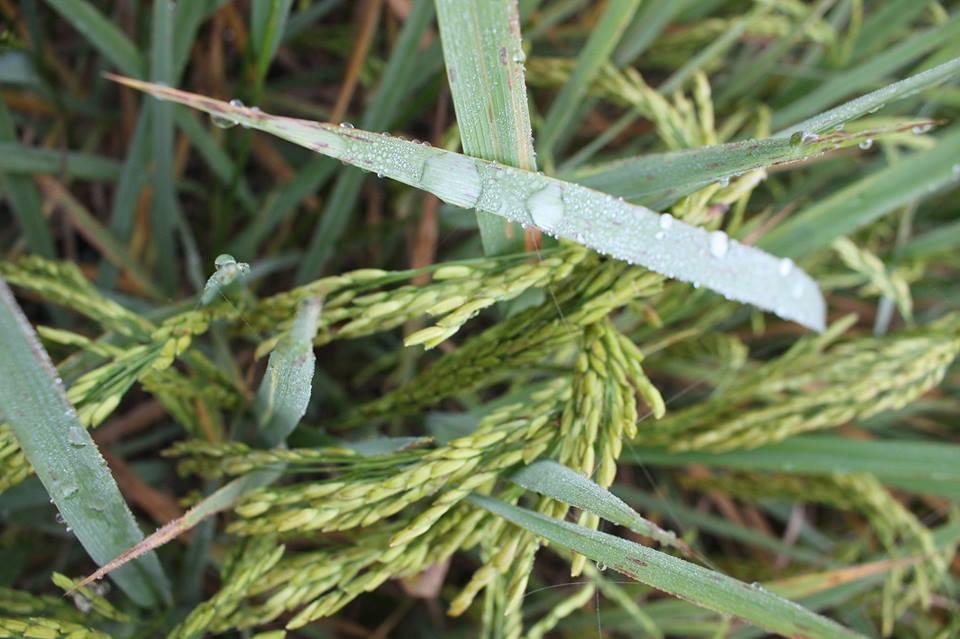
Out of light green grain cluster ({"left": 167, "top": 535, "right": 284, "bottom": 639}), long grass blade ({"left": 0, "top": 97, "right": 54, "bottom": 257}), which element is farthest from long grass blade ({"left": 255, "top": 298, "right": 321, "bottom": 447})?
long grass blade ({"left": 0, "top": 97, "right": 54, "bottom": 257})

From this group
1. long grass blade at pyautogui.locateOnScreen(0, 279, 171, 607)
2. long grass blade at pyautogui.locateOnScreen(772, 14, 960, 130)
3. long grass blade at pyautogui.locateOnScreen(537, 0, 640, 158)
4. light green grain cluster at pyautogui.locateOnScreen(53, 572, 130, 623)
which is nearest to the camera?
long grass blade at pyautogui.locateOnScreen(0, 279, 171, 607)

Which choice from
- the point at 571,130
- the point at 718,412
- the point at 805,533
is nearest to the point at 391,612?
the point at 718,412

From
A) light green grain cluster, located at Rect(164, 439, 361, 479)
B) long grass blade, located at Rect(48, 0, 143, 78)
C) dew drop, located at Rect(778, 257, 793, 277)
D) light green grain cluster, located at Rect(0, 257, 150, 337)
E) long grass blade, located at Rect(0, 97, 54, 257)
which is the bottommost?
light green grain cluster, located at Rect(164, 439, 361, 479)

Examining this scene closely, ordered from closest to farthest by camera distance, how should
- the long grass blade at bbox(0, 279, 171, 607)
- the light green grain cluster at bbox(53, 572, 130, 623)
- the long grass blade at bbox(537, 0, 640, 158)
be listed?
the long grass blade at bbox(0, 279, 171, 607) < the light green grain cluster at bbox(53, 572, 130, 623) < the long grass blade at bbox(537, 0, 640, 158)

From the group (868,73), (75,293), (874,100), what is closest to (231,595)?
(75,293)

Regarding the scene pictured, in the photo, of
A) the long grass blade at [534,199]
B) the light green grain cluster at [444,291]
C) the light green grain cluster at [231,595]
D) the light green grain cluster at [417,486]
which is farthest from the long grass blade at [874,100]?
the light green grain cluster at [231,595]

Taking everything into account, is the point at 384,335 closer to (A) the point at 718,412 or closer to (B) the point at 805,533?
(A) the point at 718,412

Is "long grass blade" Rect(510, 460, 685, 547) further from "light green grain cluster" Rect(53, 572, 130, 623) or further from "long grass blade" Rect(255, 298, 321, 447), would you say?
"light green grain cluster" Rect(53, 572, 130, 623)

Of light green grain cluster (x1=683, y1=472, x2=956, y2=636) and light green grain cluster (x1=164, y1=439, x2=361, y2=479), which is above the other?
light green grain cluster (x1=683, y1=472, x2=956, y2=636)

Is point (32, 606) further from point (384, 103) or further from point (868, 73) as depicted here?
point (868, 73)
